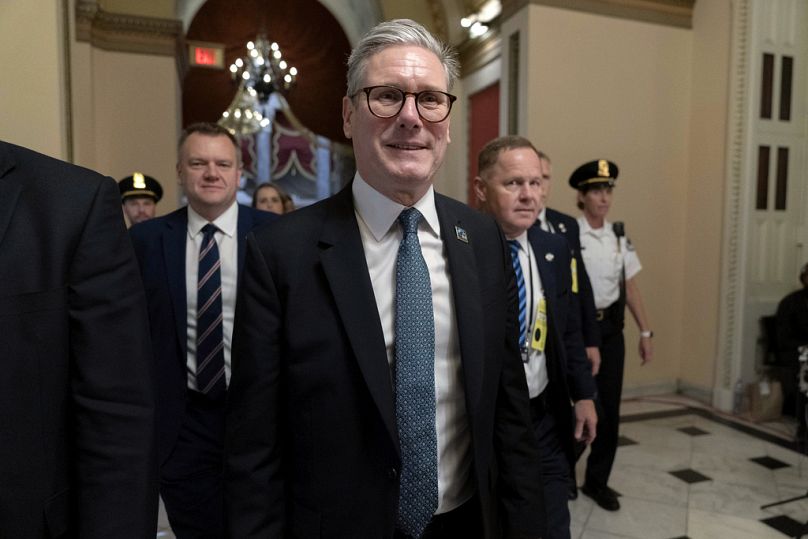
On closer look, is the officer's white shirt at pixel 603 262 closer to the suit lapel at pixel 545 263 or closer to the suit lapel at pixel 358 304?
the suit lapel at pixel 545 263

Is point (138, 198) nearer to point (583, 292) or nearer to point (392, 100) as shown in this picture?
point (583, 292)

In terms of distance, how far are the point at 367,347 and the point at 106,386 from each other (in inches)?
18.4

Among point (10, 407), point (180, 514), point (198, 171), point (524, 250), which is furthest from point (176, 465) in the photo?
point (524, 250)

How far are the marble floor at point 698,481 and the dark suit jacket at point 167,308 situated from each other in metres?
1.44

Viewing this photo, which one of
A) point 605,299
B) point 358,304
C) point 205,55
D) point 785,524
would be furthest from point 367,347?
point 205,55

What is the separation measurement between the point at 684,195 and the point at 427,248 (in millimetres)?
5087

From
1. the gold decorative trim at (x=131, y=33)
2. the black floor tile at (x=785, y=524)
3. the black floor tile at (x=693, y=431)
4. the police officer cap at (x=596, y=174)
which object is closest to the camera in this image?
the black floor tile at (x=785, y=524)

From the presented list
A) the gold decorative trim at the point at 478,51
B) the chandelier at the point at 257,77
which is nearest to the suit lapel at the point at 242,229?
the gold decorative trim at the point at 478,51

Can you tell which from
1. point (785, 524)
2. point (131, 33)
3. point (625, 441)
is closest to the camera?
point (785, 524)

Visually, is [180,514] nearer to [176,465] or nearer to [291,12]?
[176,465]

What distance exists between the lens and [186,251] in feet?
7.32

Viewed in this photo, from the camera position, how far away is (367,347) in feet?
3.93

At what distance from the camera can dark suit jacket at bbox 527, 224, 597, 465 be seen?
2.15 meters

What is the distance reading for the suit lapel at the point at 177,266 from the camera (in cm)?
210
